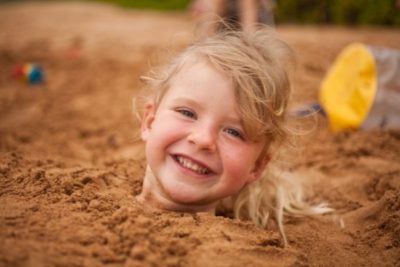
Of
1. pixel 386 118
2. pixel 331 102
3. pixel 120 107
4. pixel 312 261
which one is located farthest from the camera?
Result: pixel 120 107

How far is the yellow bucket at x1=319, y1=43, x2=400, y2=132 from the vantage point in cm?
332

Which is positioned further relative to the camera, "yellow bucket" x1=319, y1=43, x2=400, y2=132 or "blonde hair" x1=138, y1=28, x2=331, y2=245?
"yellow bucket" x1=319, y1=43, x2=400, y2=132

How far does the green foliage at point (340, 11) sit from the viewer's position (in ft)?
26.6

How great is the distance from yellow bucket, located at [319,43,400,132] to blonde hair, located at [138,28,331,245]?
128 centimetres

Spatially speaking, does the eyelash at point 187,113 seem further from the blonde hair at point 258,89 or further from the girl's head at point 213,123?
the blonde hair at point 258,89

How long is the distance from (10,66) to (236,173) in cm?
480

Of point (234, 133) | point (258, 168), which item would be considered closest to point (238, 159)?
point (234, 133)

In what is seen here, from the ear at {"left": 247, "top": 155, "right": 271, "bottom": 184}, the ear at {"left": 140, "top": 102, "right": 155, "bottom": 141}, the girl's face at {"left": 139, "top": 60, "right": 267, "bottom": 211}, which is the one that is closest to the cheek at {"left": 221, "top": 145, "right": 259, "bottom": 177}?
the girl's face at {"left": 139, "top": 60, "right": 267, "bottom": 211}

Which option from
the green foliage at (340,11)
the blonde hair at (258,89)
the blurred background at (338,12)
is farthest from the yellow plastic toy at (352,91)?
the blurred background at (338,12)

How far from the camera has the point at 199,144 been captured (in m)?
1.72

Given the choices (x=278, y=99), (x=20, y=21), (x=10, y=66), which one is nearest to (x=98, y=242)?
(x=278, y=99)

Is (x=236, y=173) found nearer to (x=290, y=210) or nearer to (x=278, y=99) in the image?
(x=278, y=99)

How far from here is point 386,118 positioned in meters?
3.33

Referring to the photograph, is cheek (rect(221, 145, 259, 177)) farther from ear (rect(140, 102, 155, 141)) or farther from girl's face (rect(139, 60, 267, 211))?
ear (rect(140, 102, 155, 141))
